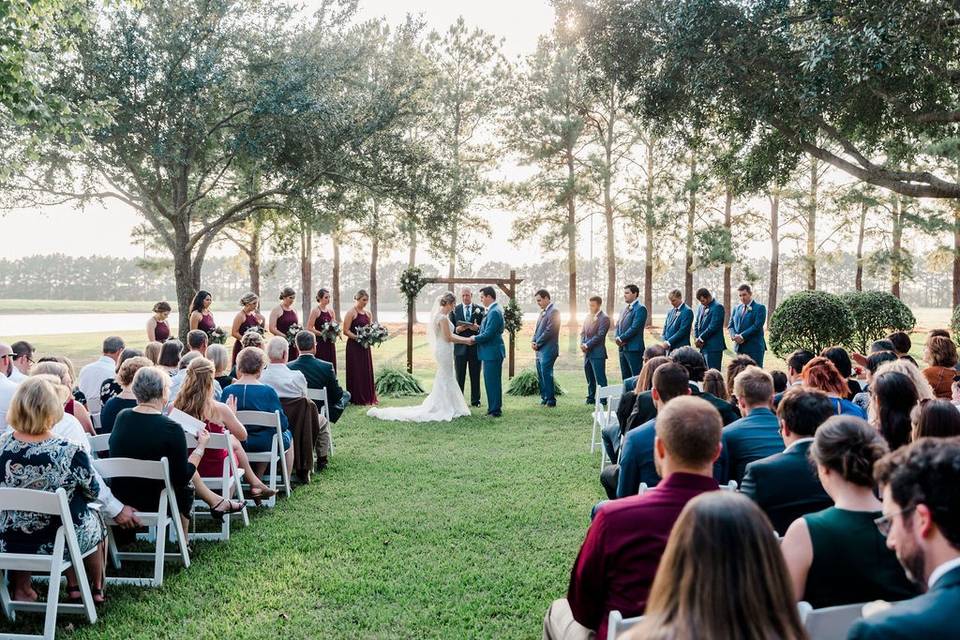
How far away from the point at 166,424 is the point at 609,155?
29323 mm

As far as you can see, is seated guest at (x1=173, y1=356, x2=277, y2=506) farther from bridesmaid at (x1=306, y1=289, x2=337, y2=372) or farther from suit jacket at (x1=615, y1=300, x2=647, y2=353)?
suit jacket at (x1=615, y1=300, x2=647, y2=353)

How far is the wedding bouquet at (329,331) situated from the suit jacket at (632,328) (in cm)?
499

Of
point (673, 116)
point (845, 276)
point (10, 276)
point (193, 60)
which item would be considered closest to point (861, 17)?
point (673, 116)

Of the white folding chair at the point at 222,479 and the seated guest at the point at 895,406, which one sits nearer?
the seated guest at the point at 895,406

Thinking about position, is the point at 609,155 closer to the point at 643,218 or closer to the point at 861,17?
the point at 643,218

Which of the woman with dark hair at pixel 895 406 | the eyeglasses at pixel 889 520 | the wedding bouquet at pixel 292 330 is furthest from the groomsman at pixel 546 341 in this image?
the eyeglasses at pixel 889 520

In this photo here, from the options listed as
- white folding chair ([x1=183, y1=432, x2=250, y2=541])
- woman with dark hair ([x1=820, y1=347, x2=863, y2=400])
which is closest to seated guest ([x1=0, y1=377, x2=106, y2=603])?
white folding chair ([x1=183, y1=432, x2=250, y2=541])

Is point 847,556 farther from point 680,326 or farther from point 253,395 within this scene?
point 680,326

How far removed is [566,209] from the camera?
105 feet

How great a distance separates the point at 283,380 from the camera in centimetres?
755

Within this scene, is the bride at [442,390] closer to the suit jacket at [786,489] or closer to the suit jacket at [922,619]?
the suit jacket at [786,489]

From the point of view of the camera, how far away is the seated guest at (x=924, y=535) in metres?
1.55

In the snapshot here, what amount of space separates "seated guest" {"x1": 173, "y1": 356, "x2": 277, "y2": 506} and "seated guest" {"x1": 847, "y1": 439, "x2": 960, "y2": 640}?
5.11 m

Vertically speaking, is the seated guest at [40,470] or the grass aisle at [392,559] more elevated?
the seated guest at [40,470]
